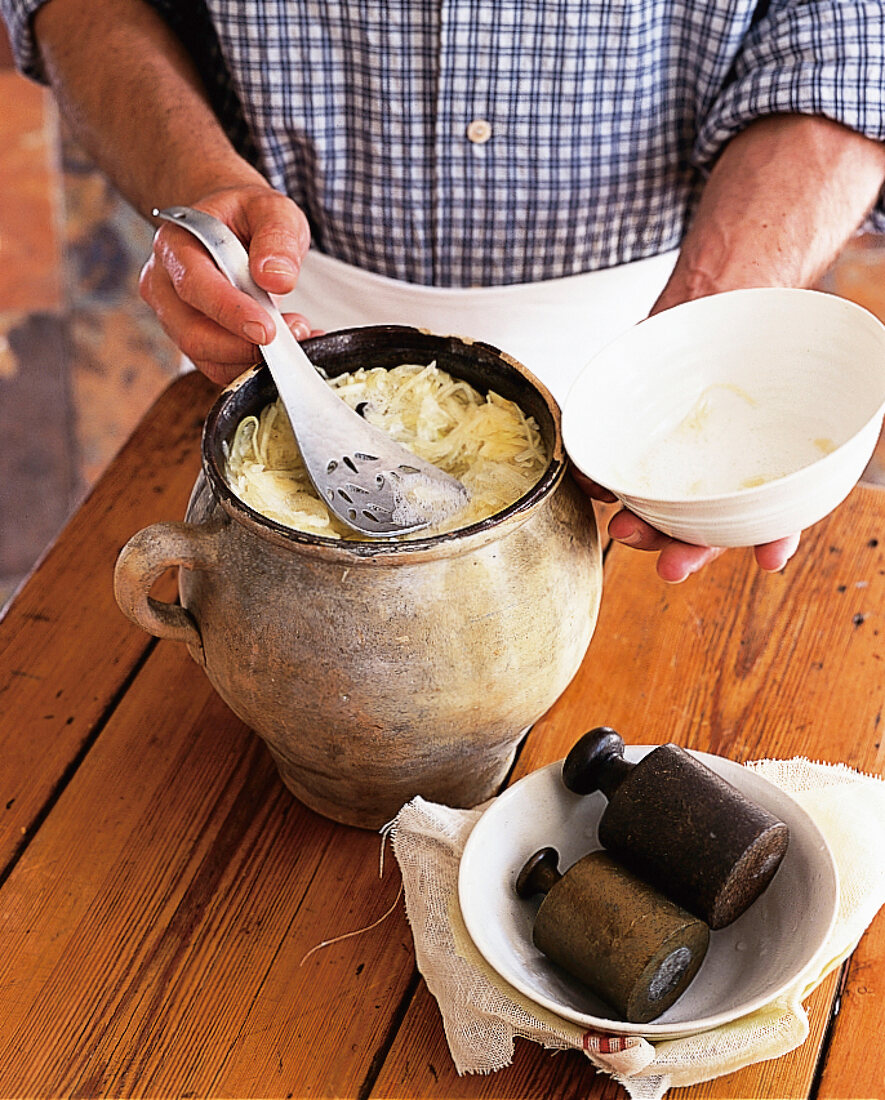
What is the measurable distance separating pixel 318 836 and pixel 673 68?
794mm

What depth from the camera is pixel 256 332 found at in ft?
2.73

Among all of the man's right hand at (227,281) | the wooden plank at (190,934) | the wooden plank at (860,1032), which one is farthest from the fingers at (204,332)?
the wooden plank at (860,1032)

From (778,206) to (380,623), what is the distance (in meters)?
0.59

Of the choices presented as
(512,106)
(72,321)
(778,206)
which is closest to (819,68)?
(778,206)

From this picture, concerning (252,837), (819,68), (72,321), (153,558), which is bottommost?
(72,321)

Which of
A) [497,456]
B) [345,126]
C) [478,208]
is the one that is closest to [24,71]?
[345,126]

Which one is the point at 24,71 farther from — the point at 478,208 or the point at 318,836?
the point at 318,836

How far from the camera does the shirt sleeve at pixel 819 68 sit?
1.06 m

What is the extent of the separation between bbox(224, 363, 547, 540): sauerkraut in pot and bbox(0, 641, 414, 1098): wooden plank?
22 centimetres

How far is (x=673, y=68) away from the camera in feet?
3.79

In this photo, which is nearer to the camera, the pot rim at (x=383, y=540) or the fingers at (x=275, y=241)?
the pot rim at (x=383, y=540)

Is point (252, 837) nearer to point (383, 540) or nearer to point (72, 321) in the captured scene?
point (383, 540)

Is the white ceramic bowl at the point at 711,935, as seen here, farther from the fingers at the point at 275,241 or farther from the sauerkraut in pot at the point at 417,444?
the fingers at the point at 275,241

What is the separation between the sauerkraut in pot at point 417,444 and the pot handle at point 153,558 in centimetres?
4
